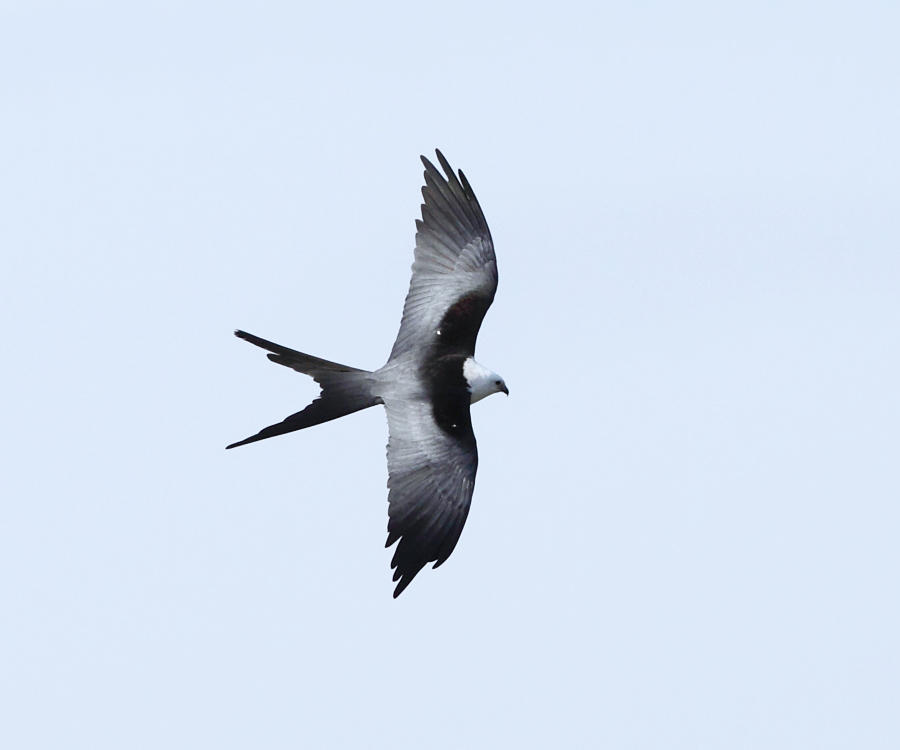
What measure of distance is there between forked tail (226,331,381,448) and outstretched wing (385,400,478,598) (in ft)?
1.13

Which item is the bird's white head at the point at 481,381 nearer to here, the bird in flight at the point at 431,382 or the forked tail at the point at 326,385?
the bird in flight at the point at 431,382

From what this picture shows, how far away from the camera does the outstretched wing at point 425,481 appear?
59.0ft

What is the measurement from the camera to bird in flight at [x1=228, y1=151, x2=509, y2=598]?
18266 millimetres

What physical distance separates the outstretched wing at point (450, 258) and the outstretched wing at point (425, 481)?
1.61 metres

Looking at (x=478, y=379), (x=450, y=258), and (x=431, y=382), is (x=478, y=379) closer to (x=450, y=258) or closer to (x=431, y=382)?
(x=431, y=382)

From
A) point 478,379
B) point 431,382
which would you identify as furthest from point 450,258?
point 431,382

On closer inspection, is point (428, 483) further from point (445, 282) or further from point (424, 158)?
point (424, 158)

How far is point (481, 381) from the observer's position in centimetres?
2019

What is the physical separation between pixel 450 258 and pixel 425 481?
358 cm

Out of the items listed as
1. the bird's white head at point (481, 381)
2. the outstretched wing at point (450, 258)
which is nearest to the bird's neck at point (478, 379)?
the bird's white head at point (481, 381)

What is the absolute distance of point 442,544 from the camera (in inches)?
714

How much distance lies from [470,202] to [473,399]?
253 centimetres

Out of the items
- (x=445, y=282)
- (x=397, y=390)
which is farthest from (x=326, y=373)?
(x=445, y=282)

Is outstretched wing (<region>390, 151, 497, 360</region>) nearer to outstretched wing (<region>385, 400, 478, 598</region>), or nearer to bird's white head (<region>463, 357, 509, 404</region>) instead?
bird's white head (<region>463, 357, 509, 404</region>)
